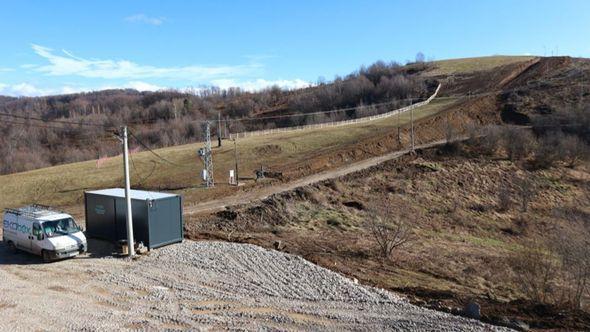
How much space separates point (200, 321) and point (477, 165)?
38050 mm

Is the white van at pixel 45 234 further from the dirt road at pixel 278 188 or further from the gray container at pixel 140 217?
the dirt road at pixel 278 188

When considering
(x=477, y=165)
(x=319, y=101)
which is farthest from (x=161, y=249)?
(x=319, y=101)

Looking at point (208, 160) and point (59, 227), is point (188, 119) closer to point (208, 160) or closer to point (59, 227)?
point (208, 160)

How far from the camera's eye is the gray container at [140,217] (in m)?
22.0

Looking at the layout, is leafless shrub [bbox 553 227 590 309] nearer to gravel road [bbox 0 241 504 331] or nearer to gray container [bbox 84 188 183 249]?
gravel road [bbox 0 241 504 331]

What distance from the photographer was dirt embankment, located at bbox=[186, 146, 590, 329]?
19.5 m

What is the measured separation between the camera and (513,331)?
13.9m

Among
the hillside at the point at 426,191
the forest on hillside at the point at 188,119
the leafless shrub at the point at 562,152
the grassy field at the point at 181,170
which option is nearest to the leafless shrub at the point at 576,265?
the hillside at the point at 426,191

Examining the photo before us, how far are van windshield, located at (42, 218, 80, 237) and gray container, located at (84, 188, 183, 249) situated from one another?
78.6 inches

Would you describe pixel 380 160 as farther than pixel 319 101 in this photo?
No

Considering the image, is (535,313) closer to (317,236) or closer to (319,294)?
(319,294)

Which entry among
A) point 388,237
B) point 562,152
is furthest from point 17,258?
point 562,152

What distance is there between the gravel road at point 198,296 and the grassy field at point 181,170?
15.2 meters

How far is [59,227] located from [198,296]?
315 inches
